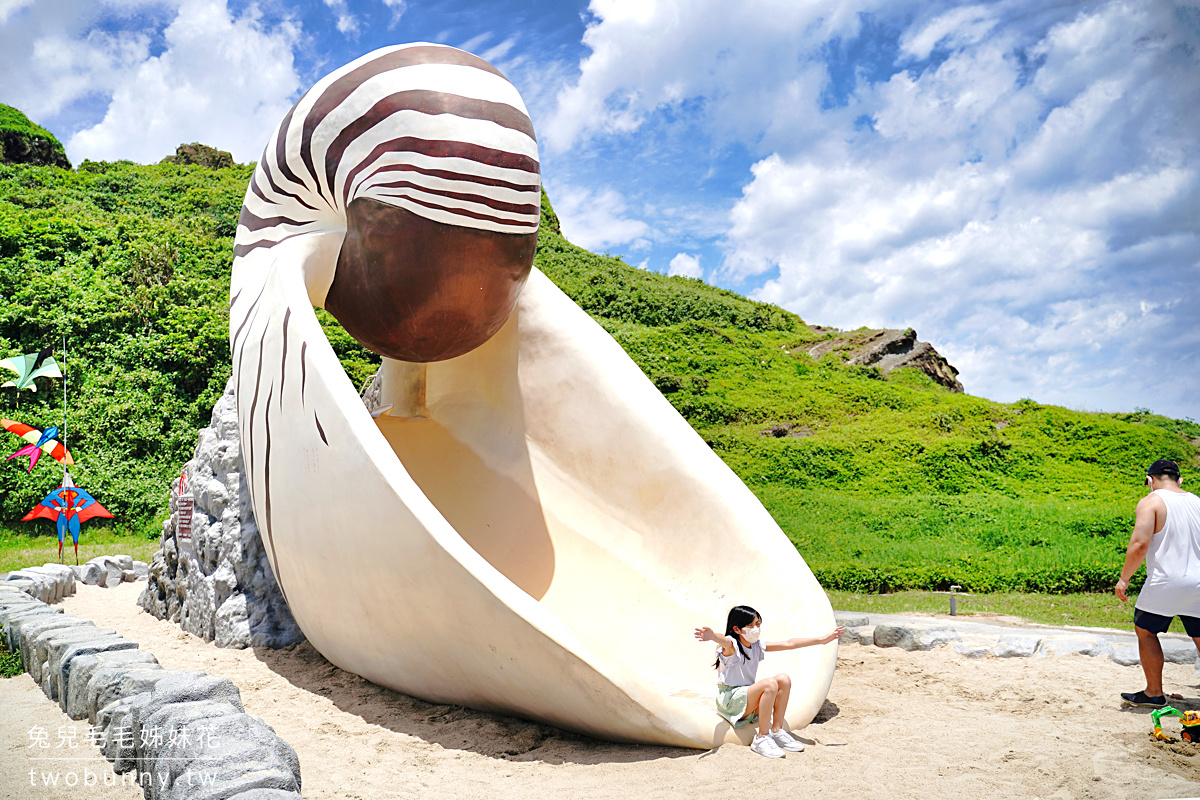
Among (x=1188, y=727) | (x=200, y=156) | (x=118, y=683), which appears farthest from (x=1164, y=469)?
(x=200, y=156)

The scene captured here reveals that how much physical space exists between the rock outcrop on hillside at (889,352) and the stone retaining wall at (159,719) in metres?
17.8

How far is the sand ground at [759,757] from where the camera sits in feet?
9.81

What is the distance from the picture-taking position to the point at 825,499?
12586mm

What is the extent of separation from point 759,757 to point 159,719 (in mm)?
2256

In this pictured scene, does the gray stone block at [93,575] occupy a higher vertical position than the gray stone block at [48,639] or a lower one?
higher

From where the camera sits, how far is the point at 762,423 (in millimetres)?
16328

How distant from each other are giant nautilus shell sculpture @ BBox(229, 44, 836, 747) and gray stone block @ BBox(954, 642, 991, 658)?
1.51 m

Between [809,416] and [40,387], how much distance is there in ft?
42.7

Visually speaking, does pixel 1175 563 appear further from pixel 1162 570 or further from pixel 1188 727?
pixel 1188 727

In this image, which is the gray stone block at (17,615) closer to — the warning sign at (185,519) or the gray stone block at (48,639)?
the gray stone block at (48,639)

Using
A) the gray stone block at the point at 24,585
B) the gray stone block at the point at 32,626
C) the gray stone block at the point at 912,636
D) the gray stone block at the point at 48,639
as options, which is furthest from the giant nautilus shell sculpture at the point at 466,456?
the gray stone block at the point at 24,585

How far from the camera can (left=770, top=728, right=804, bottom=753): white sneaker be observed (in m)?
3.41

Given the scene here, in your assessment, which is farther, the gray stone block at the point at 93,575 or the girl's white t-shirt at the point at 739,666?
the gray stone block at the point at 93,575

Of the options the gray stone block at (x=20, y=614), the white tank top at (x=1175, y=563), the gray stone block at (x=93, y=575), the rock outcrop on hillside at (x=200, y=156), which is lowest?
the gray stone block at (x=20, y=614)
